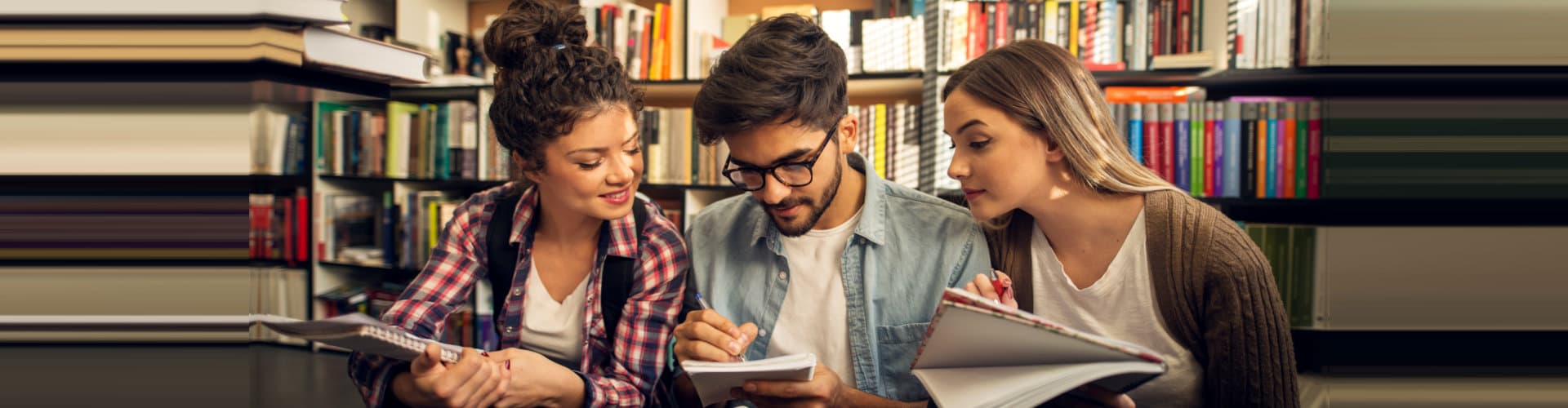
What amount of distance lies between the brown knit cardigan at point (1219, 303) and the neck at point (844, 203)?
0.44 metres

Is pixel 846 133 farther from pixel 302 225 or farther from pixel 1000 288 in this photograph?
pixel 302 225

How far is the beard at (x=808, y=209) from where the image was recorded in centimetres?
121

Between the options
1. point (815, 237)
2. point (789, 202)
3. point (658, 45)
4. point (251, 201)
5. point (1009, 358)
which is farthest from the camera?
point (658, 45)

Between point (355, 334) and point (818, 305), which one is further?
point (818, 305)

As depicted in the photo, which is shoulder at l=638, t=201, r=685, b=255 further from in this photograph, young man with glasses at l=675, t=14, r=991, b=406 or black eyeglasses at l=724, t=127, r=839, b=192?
black eyeglasses at l=724, t=127, r=839, b=192

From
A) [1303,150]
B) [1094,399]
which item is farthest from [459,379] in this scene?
[1303,150]

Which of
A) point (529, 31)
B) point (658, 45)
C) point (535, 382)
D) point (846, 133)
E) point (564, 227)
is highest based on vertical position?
point (658, 45)

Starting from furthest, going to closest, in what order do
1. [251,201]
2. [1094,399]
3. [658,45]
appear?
[658,45], [1094,399], [251,201]

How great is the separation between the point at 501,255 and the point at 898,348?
676 mm

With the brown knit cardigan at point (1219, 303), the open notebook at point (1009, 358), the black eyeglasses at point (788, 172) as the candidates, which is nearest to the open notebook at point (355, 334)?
the black eyeglasses at point (788, 172)

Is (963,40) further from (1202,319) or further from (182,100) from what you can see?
(182,100)

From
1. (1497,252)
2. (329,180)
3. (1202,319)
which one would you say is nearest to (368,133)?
(329,180)

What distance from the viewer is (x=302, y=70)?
2.16 m

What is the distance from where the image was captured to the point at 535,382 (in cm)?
109
